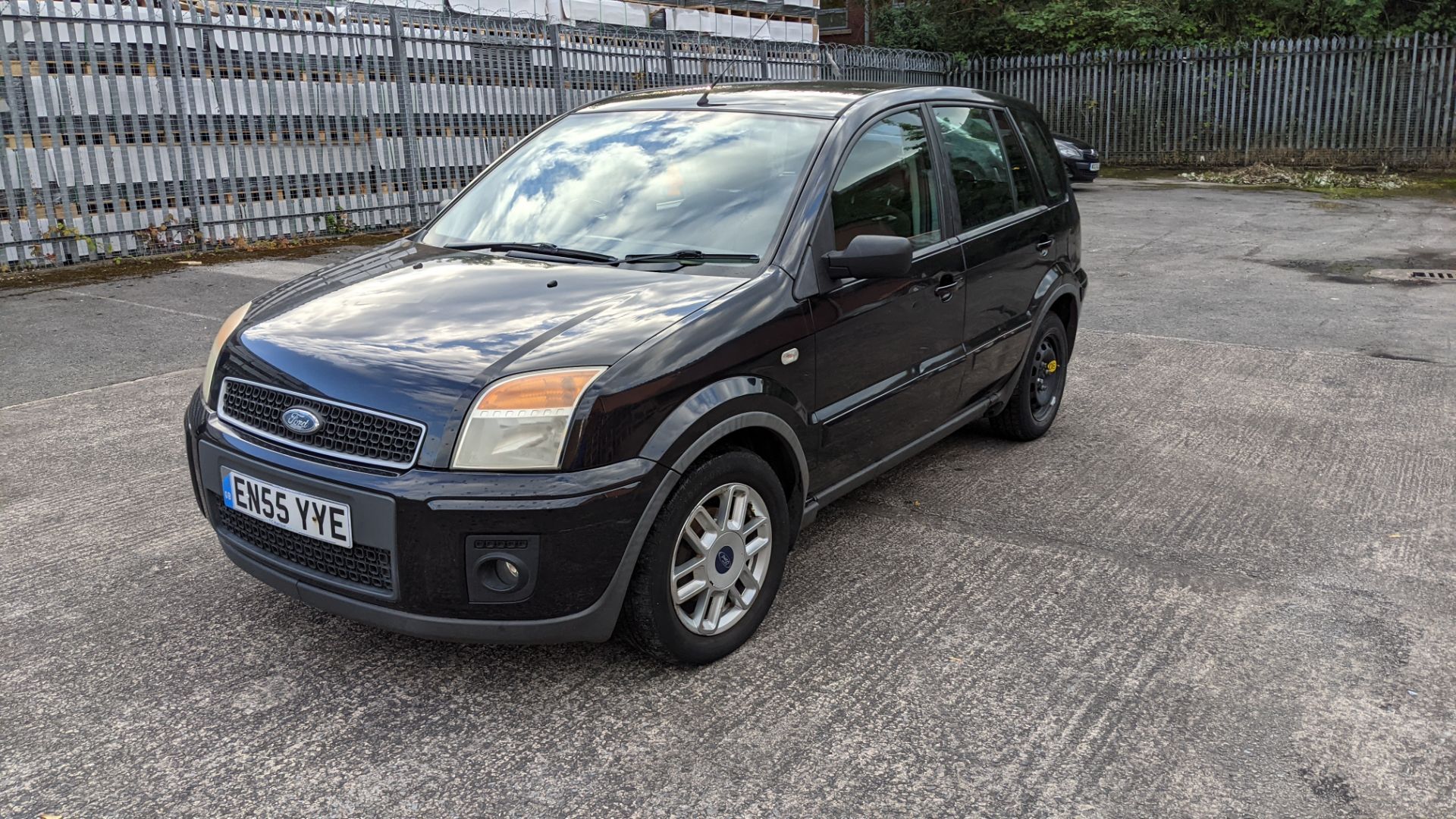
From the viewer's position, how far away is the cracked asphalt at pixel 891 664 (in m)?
2.73

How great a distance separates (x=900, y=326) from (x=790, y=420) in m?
0.81

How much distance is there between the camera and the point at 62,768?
277 cm

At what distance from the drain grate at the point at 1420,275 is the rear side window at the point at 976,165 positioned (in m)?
6.98

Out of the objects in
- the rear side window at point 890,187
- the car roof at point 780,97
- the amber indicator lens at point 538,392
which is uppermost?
the car roof at point 780,97

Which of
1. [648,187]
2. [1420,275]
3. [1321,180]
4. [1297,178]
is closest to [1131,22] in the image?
[1297,178]

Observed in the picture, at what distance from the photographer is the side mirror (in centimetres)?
362

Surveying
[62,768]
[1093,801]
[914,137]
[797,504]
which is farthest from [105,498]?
[1093,801]

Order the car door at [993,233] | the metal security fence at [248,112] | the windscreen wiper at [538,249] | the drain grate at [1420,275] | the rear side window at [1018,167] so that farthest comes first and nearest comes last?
the drain grate at [1420,275] → the metal security fence at [248,112] → the rear side window at [1018,167] → the car door at [993,233] → the windscreen wiper at [538,249]

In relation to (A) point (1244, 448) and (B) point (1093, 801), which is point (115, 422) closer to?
(B) point (1093, 801)

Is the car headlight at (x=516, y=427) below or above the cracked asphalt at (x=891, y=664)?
above

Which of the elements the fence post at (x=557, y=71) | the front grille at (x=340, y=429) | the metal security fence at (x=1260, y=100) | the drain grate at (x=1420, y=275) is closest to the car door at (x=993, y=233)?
the front grille at (x=340, y=429)

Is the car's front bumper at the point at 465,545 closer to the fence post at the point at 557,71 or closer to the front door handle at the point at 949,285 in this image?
the front door handle at the point at 949,285

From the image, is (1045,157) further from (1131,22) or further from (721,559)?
(1131,22)

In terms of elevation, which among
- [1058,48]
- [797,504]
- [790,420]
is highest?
[1058,48]
